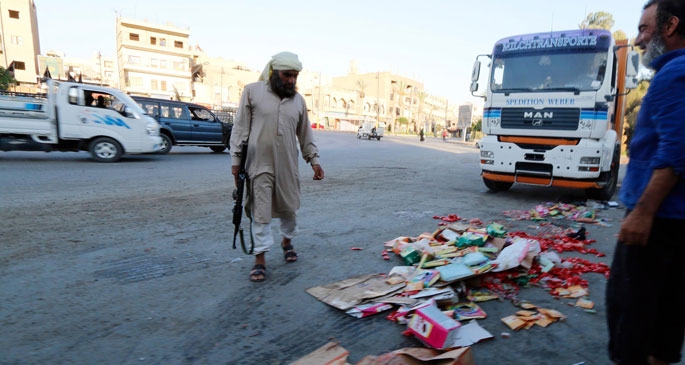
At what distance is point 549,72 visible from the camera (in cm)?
693

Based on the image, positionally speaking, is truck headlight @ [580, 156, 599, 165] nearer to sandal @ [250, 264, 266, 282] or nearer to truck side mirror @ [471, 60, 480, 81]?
truck side mirror @ [471, 60, 480, 81]

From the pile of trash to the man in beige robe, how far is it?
71 cm

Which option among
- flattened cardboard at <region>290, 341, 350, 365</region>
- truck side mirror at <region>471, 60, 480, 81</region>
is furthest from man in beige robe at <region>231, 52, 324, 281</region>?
truck side mirror at <region>471, 60, 480, 81</region>

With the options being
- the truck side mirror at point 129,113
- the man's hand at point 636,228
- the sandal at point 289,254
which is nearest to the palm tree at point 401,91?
the truck side mirror at point 129,113

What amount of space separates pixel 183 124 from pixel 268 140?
464 inches

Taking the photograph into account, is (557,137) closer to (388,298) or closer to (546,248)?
(546,248)

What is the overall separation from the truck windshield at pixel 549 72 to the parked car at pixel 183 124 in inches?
413

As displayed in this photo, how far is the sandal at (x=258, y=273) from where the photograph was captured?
316 cm

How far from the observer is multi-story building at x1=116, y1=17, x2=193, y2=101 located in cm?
5019

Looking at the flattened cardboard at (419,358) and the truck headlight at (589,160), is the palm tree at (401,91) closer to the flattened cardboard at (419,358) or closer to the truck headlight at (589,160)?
the truck headlight at (589,160)

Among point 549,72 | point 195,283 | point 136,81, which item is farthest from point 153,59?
point 195,283

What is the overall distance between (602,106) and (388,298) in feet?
19.0

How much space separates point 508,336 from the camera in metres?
2.42

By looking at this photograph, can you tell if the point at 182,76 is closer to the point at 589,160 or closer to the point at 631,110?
the point at 631,110
